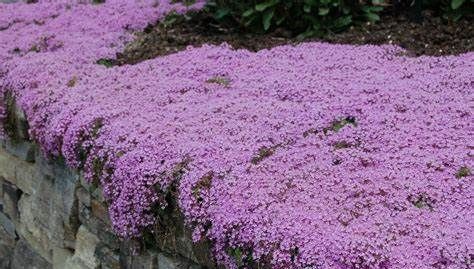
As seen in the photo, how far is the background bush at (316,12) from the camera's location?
258 inches

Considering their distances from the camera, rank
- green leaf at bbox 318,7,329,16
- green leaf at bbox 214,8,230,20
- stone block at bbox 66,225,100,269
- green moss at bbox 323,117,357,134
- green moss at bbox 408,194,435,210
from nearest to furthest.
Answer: green moss at bbox 408,194,435,210
green moss at bbox 323,117,357,134
stone block at bbox 66,225,100,269
green leaf at bbox 318,7,329,16
green leaf at bbox 214,8,230,20

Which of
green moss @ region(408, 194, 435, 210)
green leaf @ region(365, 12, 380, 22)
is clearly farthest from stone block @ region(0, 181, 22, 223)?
green moss @ region(408, 194, 435, 210)

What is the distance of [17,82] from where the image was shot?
571cm

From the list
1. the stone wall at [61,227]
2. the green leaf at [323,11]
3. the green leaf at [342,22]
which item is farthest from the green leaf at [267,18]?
the stone wall at [61,227]

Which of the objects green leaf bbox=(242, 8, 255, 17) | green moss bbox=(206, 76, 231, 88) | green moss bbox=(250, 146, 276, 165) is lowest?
green leaf bbox=(242, 8, 255, 17)

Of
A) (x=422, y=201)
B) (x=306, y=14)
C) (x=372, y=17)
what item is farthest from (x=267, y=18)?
(x=422, y=201)

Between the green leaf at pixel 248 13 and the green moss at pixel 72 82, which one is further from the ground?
the green moss at pixel 72 82

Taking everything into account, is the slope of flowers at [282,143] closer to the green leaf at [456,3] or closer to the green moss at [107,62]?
the green moss at [107,62]

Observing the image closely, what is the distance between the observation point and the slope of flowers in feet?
9.66

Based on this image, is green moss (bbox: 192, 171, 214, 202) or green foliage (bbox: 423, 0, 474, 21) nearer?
green moss (bbox: 192, 171, 214, 202)

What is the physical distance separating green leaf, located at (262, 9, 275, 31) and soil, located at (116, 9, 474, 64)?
0.10 meters

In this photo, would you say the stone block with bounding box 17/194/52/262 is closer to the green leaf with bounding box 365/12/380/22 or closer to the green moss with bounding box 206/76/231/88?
the green moss with bounding box 206/76/231/88

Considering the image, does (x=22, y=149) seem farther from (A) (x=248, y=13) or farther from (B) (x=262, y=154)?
(B) (x=262, y=154)

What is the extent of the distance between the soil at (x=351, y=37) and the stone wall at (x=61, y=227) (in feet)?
4.45
